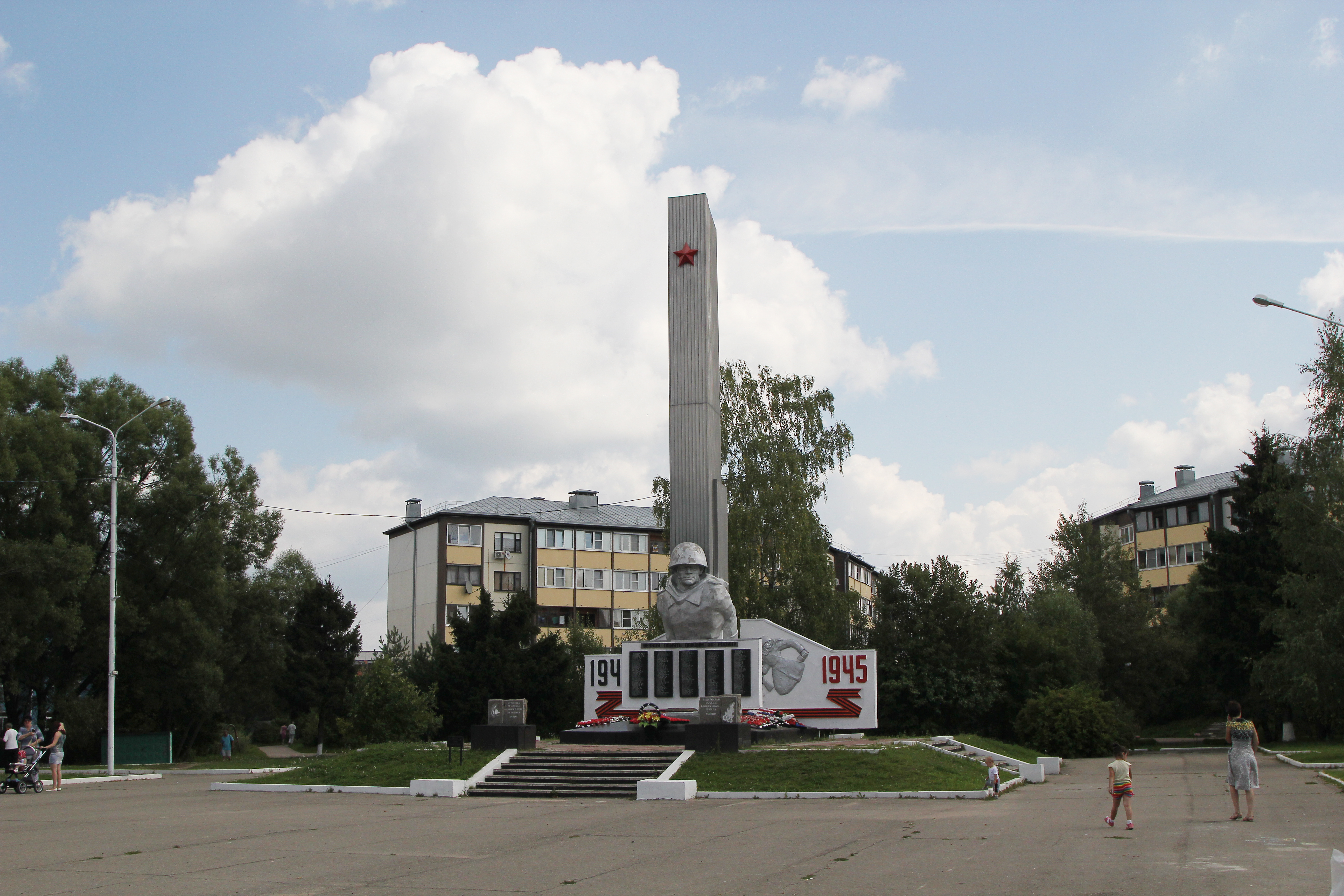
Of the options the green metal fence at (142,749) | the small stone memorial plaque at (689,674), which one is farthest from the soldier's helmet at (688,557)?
the green metal fence at (142,749)

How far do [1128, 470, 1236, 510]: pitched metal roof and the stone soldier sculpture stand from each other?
52.4 metres

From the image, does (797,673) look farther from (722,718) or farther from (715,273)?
(715,273)

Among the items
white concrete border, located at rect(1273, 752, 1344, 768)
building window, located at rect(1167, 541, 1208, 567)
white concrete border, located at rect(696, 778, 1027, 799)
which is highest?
building window, located at rect(1167, 541, 1208, 567)

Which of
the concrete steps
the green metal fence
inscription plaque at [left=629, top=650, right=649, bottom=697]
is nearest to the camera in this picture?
the concrete steps

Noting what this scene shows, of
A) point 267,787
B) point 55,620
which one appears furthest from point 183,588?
point 267,787

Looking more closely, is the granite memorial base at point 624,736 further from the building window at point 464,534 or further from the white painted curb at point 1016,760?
the building window at point 464,534

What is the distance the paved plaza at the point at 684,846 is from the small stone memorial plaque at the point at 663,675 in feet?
28.8

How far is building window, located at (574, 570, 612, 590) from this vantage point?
68125mm

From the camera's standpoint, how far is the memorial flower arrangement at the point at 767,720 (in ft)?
84.8

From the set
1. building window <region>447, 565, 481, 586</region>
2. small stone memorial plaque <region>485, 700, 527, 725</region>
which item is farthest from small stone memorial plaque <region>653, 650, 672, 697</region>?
building window <region>447, 565, 481, 586</region>

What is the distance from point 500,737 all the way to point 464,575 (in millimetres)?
41950

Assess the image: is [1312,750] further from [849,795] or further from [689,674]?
[849,795]

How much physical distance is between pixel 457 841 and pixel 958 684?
29735 millimetres

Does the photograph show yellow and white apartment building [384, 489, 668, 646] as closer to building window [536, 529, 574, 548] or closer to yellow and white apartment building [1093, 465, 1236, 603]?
building window [536, 529, 574, 548]
